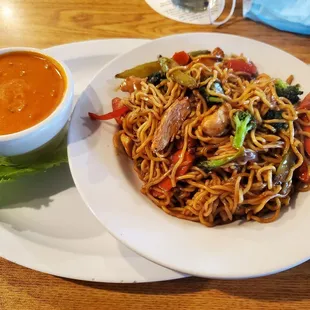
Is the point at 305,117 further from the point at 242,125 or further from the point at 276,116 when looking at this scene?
the point at 242,125

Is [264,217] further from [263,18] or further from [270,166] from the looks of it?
[263,18]

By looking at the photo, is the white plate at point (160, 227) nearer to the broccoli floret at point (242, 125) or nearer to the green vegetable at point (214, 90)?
the broccoli floret at point (242, 125)

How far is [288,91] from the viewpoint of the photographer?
2.07 m

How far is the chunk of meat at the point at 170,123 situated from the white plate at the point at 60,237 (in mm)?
541

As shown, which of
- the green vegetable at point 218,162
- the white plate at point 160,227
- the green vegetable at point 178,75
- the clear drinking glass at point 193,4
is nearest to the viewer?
the white plate at point 160,227

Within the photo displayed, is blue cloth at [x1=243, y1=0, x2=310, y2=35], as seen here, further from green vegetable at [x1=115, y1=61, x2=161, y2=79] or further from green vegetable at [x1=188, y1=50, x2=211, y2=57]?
green vegetable at [x1=115, y1=61, x2=161, y2=79]

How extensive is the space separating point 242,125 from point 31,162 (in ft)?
3.80

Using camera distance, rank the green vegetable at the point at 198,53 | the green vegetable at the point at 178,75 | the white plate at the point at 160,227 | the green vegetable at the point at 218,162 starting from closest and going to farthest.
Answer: the white plate at the point at 160,227
the green vegetable at the point at 218,162
the green vegetable at the point at 178,75
the green vegetable at the point at 198,53

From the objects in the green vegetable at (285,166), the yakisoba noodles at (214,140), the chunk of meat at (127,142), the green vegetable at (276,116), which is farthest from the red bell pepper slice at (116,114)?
the green vegetable at (285,166)

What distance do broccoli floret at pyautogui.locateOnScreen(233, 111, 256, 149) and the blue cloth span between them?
63.9 inches

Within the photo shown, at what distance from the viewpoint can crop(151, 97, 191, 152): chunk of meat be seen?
1943mm

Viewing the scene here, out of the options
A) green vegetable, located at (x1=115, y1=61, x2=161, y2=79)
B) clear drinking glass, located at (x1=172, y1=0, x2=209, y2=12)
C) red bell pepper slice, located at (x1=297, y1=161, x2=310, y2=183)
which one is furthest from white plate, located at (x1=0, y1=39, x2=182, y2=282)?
clear drinking glass, located at (x1=172, y1=0, x2=209, y2=12)

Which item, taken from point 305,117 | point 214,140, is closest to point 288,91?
point 305,117

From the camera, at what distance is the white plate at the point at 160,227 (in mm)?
1608
